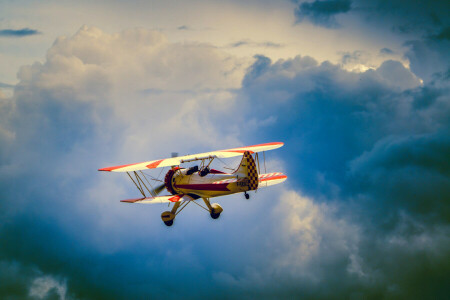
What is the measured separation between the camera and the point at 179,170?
25578 mm

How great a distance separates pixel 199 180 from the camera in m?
24.5

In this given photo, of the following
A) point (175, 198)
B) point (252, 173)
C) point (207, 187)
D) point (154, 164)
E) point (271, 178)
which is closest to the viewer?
point (252, 173)

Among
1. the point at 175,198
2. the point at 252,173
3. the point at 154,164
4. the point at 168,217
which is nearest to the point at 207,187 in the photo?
the point at 175,198

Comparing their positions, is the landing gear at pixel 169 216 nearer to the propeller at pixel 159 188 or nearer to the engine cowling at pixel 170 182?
the engine cowling at pixel 170 182

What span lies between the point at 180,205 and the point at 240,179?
4141 millimetres

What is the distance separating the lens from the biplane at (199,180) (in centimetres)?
2308

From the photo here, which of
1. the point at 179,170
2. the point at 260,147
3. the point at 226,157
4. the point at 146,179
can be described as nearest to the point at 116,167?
the point at 146,179

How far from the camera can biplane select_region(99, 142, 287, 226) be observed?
909 inches

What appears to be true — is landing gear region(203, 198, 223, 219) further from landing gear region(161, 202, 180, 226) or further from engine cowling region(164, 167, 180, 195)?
engine cowling region(164, 167, 180, 195)

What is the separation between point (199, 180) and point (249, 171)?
324 cm

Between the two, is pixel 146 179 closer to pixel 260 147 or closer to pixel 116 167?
pixel 116 167

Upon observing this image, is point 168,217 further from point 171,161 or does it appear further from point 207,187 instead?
point 171,161

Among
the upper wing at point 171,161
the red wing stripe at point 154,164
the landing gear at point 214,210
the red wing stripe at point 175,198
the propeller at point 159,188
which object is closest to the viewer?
the upper wing at point 171,161

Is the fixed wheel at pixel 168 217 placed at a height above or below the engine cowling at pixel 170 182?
below
